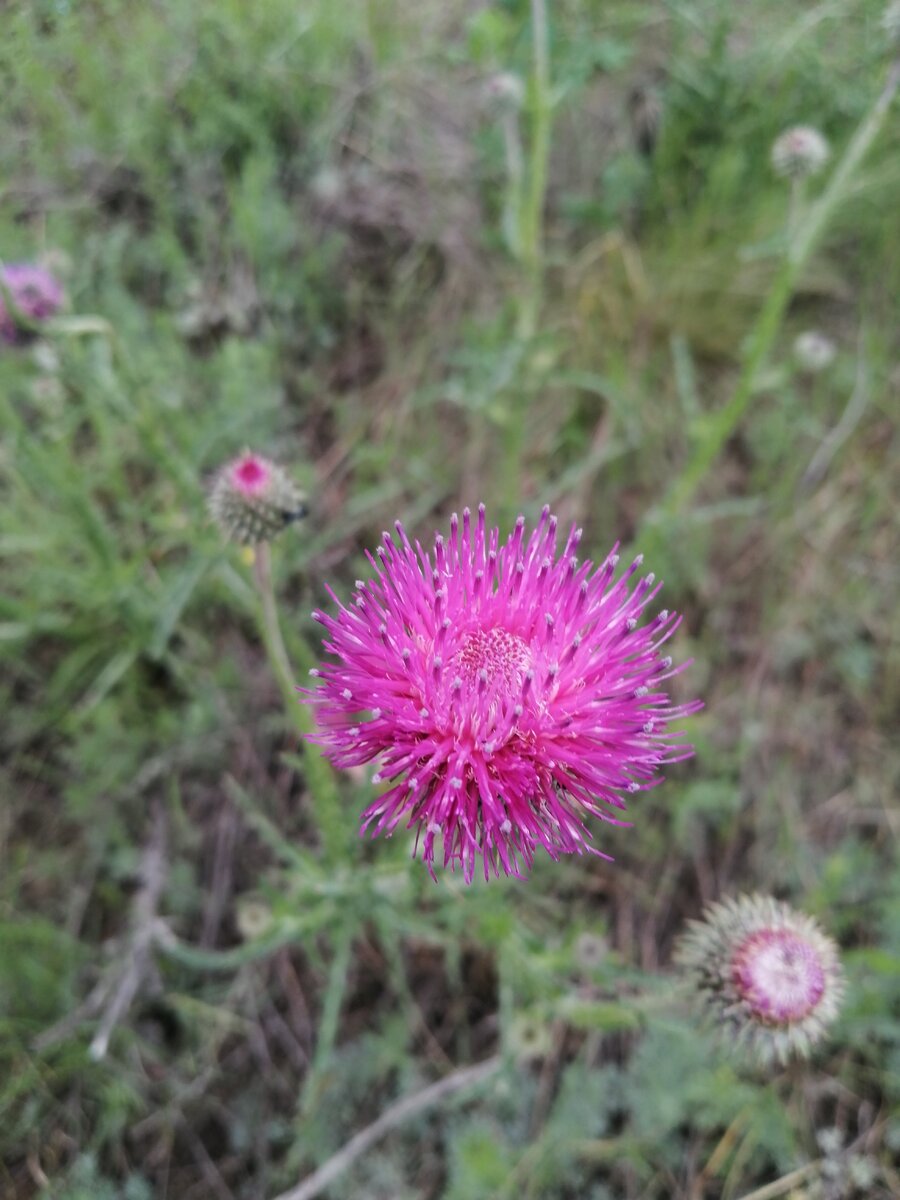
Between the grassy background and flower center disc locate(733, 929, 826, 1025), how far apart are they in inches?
11.3

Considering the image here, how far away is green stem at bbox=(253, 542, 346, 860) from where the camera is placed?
2.38m

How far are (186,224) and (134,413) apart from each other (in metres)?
2.23

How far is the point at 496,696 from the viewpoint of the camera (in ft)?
6.59

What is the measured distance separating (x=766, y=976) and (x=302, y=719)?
137cm

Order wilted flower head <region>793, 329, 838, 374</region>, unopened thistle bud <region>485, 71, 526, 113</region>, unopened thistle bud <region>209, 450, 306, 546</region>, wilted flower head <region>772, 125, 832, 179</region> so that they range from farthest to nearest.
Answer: wilted flower head <region>793, 329, 838, 374</region> → unopened thistle bud <region>485, 71, 526, 113</region> → wilted flower head <region>772, 125, 832, 179</region> → unopened thistle bud <region>209, 450, 306, 546</region>

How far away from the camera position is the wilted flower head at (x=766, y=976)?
2.26 meters

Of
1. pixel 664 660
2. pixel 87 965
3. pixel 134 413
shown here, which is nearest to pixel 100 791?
pixel 87 965

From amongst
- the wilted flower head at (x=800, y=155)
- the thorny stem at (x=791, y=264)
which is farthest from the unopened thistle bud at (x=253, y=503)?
the wilted flower head at (x=800, y=155)

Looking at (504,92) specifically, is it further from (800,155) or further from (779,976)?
(779,976)

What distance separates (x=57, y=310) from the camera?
11.0 ft

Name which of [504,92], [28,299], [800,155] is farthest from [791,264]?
[28,299]

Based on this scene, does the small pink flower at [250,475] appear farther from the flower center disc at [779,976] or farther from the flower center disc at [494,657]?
the flower center disc at [779,976]

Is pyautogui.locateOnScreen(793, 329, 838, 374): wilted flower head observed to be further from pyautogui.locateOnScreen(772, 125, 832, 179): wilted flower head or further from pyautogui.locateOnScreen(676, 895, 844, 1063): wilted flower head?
pyautogui.locateOnScreen(676, 895, 844, 1063): wilted flower head

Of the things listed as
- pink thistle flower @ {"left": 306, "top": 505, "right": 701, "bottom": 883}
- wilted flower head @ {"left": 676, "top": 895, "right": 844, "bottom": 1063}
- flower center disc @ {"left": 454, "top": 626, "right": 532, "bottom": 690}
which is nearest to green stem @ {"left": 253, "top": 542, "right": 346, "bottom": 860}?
pink thistle flower @ {"left": 306, "top": 505, "right": 701, "bottom": 883}
